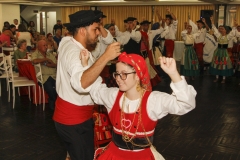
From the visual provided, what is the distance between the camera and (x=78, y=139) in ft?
7.68

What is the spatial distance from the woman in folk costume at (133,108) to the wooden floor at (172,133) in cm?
186

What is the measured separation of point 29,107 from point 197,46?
19.3ft

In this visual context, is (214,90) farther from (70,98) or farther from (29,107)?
(70,98)

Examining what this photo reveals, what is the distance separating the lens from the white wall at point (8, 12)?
1497 cm

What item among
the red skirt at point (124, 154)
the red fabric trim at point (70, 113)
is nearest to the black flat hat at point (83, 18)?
the red fabric trim at point (70, 113)

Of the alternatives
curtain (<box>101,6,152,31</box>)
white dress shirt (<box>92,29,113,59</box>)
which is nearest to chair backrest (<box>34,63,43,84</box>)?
white dress shirt (<box>92,29,113,59</box>)

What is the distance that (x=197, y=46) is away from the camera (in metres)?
10.2

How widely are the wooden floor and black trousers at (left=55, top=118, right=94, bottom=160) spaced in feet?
4.91

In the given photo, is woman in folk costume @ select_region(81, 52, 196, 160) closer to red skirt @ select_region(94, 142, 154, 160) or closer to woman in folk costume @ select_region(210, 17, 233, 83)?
red skirt @ select_region(94, 142, 154, 160)

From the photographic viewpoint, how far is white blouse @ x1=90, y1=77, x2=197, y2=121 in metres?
1.74

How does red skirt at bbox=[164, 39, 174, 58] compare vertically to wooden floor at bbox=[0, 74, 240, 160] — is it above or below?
above

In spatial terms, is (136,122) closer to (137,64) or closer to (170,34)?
(137,64)

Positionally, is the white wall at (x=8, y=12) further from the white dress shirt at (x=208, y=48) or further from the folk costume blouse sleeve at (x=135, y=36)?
the folk costume blouse sleeve at (x=135, y=36)

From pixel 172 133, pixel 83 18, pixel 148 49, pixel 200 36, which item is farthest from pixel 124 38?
pixel 83 18
